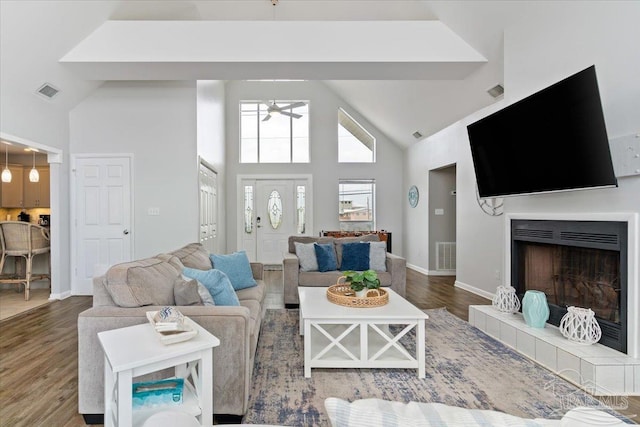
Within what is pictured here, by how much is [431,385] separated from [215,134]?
555 cm

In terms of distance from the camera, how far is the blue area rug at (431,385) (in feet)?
6.61

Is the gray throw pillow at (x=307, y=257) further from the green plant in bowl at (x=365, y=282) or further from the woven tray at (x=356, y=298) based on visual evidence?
the green plant in bowl at (x=365, y=282)

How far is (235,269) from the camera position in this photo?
3.29 metres

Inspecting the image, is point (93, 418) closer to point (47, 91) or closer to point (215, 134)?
point (47, 91)

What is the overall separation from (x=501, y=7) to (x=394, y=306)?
2.91 m

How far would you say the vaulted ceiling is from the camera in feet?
10.8

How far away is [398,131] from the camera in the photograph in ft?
23.6

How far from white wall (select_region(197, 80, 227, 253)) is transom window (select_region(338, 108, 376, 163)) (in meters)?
2.60

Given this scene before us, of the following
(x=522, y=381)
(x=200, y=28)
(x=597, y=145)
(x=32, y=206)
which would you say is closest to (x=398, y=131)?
(x=200, y=28)

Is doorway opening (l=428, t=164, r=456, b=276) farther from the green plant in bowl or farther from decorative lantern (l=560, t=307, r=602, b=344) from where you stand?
the green plant in bowl

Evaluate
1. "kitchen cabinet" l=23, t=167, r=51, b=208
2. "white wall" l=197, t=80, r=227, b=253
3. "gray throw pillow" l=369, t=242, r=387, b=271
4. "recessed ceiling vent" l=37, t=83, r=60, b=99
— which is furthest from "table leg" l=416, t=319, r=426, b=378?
"kitchen cabinet" l=23, t=167, r=51, b=208

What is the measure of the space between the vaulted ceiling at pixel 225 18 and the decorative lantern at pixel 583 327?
2.59 meters

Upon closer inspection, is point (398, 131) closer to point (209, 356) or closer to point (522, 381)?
point (522, 381)

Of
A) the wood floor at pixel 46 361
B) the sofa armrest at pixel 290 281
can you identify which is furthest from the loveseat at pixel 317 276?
the wood floor at pixel 46 361
